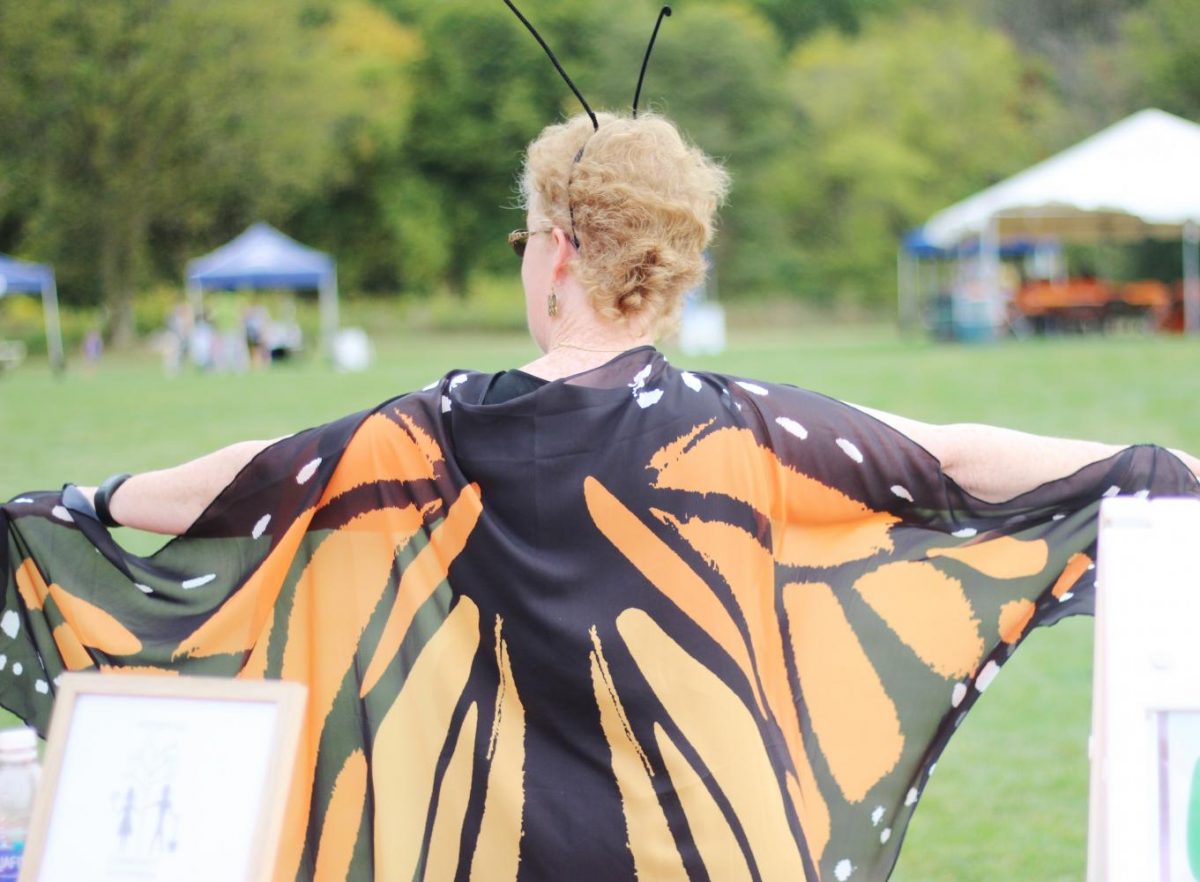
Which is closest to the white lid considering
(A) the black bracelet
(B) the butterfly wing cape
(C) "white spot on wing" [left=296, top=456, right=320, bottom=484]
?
(B) the butterfly wing cape

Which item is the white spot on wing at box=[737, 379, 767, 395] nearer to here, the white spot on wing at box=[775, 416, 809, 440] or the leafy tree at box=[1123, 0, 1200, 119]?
the white spot on wing at box=[775, 416, 809, 440]

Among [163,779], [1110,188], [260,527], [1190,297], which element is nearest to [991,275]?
[1110,188]

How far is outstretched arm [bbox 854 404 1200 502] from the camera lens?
239 cm

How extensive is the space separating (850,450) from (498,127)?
198ft

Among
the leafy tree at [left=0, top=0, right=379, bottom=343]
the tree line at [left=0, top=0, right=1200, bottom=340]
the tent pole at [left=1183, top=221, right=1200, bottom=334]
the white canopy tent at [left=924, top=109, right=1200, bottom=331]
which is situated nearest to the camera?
the white canopy tent at [left=924, top=109, right=1200, bottom=331]

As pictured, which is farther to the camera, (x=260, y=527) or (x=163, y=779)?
(x=260, y=527)

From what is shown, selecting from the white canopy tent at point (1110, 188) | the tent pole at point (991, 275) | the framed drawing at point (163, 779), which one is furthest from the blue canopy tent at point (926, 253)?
the framed drawing at point (163, 779)

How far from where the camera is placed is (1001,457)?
7.89 ft

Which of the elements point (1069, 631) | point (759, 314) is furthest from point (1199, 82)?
point (1069, 631)

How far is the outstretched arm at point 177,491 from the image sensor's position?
237 centimetres

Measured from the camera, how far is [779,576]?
2381 mm

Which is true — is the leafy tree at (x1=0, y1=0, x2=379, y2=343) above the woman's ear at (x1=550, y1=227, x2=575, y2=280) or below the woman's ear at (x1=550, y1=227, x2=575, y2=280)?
above

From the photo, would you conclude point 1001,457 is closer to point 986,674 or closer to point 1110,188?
point 986,674

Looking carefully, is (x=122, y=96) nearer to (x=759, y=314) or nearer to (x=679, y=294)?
(x=759, y=314)
